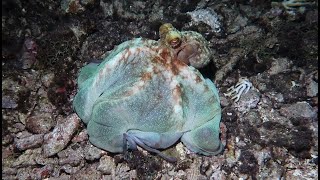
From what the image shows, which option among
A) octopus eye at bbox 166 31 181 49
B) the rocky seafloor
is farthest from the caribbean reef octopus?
the rocky seafloor

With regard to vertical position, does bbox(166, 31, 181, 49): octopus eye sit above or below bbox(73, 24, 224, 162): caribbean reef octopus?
above

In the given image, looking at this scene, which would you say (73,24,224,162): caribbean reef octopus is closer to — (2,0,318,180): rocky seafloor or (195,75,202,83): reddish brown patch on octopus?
(195,75,202,83): reddish brown patch on octopus

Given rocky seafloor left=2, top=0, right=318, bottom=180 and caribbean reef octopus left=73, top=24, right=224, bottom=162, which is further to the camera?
rocky seafloor left=2, top=0, right=318, bottom=180

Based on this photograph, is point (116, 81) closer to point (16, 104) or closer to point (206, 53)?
point (206, 53)

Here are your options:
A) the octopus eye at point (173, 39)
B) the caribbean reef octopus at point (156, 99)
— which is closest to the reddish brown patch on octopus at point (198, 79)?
the caribbean reef octopus at point (156, 99)

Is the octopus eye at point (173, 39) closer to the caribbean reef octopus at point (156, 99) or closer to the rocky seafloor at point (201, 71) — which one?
the caribbean reef octopus at point (156, 99)

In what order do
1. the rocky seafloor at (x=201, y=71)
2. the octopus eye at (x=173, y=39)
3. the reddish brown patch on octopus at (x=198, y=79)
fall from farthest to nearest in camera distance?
the rocky seafloor at (x=201, y=71) → the reddish brown patch on octopus at (x=198, y=79) → the octopus eye at (x=173, y=39)

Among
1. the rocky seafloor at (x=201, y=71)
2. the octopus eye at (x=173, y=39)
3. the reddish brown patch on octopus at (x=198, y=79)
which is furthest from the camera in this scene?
the rocky seafloor at (x=201, y=71)
